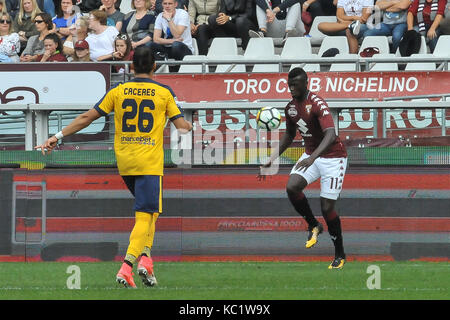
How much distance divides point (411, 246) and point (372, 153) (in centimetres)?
126

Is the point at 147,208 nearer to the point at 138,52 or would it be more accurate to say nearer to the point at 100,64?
the point at 138,52

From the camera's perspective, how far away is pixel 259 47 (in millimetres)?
20047

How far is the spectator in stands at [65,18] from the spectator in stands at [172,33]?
6.30 feet

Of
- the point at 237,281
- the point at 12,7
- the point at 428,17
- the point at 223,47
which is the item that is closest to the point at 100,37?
the point at 223,47

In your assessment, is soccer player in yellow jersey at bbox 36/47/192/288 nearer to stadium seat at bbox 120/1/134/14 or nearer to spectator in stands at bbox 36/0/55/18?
spectator in stands at bbox 36/0/55/18

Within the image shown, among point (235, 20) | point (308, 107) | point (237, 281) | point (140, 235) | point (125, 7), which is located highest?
point (125, 7)

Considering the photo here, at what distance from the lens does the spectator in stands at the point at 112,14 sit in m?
21.0

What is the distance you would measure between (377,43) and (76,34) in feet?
18.1

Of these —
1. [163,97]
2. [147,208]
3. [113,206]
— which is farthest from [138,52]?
[113,206]

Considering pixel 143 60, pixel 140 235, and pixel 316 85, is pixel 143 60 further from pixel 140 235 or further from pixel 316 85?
pixel 316 85

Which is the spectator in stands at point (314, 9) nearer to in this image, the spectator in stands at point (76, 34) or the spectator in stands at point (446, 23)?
the spectator in stands at point (446, 23)

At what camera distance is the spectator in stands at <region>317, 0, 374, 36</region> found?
66.3ft

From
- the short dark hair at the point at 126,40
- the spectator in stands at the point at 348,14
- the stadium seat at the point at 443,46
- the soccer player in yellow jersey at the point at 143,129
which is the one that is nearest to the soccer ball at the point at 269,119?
the soccer player in yellow jersey at the point at 143,129

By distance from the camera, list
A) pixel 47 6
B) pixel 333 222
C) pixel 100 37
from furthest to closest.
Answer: pixel 47 6 < pixel 100 37 < pixel 333 222
